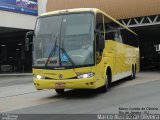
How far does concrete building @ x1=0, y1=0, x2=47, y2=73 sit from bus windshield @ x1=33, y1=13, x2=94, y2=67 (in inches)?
936

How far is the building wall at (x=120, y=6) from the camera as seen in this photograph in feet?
117

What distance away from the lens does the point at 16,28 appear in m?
41.5

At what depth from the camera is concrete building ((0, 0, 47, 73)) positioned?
3947 centimetres

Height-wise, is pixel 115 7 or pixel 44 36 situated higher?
pixel 115 7

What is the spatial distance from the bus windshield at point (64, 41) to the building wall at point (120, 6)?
21060mm

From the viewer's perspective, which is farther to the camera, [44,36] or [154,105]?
[44,36]

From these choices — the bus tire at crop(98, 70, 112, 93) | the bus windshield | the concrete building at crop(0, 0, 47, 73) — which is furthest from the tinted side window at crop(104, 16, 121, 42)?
the concrete building at crop(0, 0, 47, 73)

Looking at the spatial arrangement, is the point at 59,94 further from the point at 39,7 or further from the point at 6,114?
the point at 39,7

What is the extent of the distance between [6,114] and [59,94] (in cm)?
568

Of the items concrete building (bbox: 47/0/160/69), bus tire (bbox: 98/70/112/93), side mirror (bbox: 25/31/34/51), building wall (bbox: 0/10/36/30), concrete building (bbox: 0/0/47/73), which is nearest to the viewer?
side mirror (bbox: 25/31/34/51)

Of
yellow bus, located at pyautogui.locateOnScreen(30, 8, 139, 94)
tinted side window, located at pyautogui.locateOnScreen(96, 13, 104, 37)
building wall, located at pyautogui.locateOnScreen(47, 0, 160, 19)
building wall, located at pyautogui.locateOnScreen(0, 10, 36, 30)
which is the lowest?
yellow bus, located at pyautogui.locateOnScreen(30, 8, 139, 94)

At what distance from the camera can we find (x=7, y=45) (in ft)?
187

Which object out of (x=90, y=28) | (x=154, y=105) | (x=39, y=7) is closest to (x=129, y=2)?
(x=39, y=7)

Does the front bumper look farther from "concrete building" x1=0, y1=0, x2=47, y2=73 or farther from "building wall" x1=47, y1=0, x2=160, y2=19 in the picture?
"concrete building" x1=0, y1=0, x2=47, y2=73
